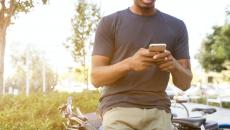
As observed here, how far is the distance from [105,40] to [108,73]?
7.7 inches

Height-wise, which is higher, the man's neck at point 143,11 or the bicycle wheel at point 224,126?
A: the man's neck at point 143,11

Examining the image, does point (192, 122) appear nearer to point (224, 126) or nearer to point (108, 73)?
point (224, 126)

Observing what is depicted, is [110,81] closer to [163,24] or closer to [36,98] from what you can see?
[163,24]

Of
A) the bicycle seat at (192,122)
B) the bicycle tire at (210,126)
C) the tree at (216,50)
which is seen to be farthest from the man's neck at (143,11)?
the tree at (216,50)

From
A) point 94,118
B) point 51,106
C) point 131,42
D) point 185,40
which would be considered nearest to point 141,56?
point 131,42

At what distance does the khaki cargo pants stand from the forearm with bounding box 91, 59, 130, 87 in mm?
151

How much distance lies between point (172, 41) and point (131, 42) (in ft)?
A: 0.80

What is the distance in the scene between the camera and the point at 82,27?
20.9 meters

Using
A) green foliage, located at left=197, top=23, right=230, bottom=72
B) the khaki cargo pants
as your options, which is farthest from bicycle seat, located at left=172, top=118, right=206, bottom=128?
green foliage, located at left=197, top=23, right=230, bottom=72

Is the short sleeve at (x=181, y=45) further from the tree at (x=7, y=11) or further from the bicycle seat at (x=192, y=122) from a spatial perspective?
the tree at (x=7, y=11)

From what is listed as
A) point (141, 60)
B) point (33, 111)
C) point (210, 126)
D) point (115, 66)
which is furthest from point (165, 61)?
point (33, 111)

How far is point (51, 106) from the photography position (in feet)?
32.5

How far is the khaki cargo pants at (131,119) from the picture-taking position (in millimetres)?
2729

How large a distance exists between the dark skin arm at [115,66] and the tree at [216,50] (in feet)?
93.4
